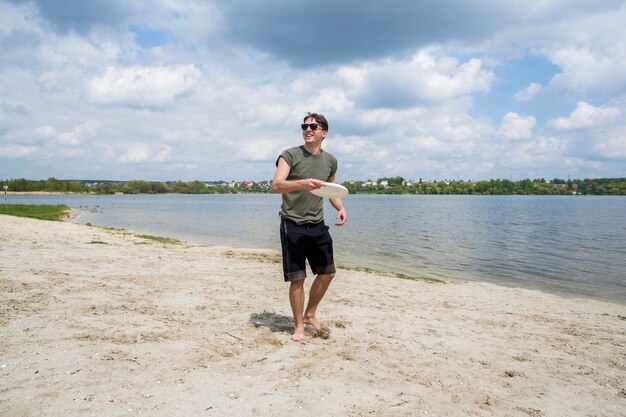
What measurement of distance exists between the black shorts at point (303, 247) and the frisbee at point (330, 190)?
44 cm

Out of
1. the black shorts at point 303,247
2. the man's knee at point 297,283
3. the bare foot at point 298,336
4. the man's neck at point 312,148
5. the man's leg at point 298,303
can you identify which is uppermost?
the man's neck at point 312,148

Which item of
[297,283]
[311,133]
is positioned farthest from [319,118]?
[297,283]

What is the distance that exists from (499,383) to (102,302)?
18.6 feet

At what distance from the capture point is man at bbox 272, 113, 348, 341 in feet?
16.6

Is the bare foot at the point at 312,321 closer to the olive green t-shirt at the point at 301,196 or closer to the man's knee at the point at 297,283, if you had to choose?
the man's knee at the point at 297,283

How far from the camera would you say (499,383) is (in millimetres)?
4301

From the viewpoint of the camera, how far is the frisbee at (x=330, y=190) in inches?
188

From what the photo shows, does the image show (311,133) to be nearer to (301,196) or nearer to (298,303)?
(301,196)

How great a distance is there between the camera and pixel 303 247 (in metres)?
5.12

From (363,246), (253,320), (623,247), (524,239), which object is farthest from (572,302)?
(524,239)

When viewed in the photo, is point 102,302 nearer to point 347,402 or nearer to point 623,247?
point 347,402

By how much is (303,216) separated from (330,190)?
1.64 ft

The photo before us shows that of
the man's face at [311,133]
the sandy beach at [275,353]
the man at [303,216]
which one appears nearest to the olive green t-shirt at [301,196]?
the man at [303,216]

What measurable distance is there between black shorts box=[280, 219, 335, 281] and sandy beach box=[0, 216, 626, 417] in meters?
0.91
